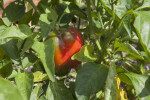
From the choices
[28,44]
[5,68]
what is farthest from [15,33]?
[5,68]

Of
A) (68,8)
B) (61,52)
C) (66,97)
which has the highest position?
(68,8)

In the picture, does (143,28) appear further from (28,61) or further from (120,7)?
(28,61)

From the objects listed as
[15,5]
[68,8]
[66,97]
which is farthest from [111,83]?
[15,5]

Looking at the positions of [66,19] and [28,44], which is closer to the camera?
[28,44]

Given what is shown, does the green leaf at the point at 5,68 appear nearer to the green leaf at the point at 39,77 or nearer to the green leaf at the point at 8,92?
the green leaf at the point at 39,77

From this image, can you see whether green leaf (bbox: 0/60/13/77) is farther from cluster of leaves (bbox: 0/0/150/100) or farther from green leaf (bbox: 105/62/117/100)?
green leaf (bbox: 105/62/117/100)

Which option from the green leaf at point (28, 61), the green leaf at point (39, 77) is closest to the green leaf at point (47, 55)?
the green leaf at point (28, 61)

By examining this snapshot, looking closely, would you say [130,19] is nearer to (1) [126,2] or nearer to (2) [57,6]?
(1) [126,2]
